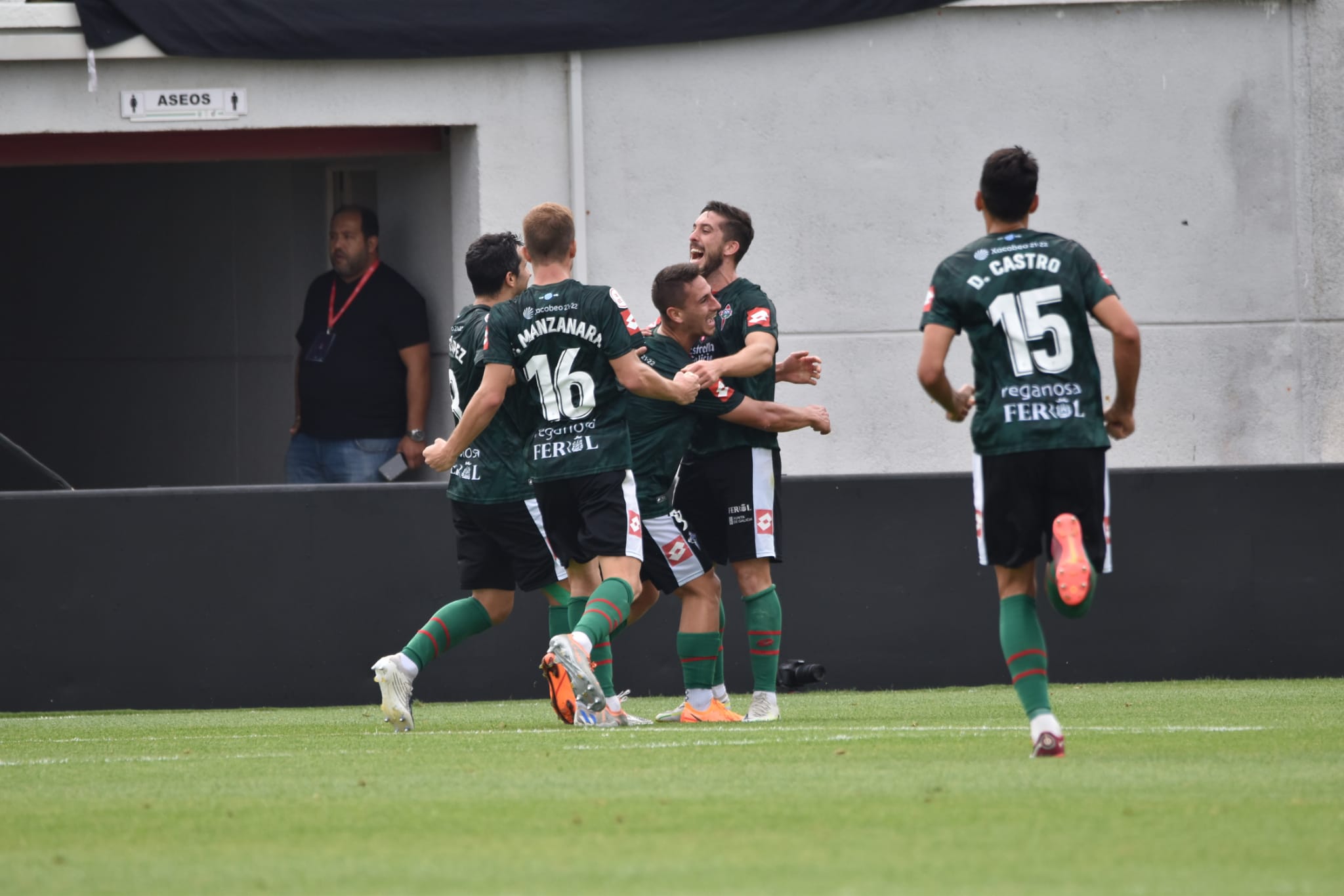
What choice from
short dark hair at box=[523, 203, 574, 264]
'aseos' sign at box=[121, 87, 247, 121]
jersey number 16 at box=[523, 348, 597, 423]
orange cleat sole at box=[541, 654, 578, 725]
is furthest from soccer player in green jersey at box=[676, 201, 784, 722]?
'aseos' sign at box=[121, 87, 247, 121]

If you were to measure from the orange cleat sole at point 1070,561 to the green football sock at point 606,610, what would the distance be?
7.44ft

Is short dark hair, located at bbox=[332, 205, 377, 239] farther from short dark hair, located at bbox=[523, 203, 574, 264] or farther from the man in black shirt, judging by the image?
short dark hair, located at bbox=[523, 203, 574, 264]

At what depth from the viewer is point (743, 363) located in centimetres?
866

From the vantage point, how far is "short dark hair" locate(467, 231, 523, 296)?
8.92 meters

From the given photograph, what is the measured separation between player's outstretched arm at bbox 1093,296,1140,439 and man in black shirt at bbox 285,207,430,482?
26.3ft

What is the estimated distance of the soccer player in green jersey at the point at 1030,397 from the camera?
21.1ft

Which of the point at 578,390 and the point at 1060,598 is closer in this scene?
the point at 1060,598

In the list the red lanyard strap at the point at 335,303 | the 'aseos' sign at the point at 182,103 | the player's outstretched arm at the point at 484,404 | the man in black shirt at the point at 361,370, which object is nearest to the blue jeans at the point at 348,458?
the man in black shirt at the point at 361,370

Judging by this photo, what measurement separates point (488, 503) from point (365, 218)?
5780 mm

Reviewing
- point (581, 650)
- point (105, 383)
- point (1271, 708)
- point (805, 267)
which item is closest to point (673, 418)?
point (581, 650)

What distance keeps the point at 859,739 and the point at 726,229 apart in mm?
2830

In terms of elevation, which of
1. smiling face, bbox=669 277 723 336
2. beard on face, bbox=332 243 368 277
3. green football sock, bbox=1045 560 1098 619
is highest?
beard on face, bbox=332 243 368 277

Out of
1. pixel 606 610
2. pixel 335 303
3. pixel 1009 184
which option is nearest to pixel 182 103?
pixel 335 303

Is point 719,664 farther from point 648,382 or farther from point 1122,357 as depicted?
point 1122,357
